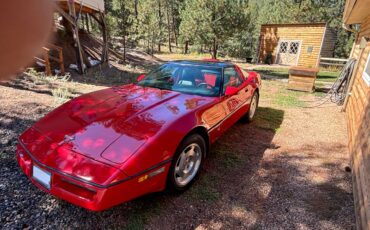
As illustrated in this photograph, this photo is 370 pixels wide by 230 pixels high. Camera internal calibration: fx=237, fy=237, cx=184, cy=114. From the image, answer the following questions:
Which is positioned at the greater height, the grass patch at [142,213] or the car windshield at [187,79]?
the car windshield at [187,79]

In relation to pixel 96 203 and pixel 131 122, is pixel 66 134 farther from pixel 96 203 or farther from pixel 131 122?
pixel 96 203

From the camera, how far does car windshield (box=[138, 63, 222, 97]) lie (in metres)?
3.44

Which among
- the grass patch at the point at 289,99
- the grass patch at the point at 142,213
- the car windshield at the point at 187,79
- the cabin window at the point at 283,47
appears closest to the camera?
the grass patch at the point at 142,213

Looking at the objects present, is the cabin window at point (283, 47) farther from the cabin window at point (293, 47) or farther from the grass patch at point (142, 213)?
the grass patch at point (142, 213)

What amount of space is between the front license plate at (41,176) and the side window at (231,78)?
2.44 metres

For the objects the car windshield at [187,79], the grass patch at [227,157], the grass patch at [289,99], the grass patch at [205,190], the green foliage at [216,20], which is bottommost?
the grass patch at [289,99]

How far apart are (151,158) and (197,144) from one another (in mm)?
788

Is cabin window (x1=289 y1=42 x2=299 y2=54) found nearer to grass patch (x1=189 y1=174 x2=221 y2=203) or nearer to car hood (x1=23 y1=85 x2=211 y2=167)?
car hood (x1=23 y1=85 x2=211 y2=167)

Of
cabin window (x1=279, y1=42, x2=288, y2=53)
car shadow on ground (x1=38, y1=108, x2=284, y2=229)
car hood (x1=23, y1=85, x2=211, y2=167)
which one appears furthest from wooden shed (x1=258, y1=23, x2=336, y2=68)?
car hood (x1=23, y1=85, x2=211, y2=167)

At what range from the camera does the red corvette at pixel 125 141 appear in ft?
6.32

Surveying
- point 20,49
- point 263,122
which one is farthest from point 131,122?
point 263,122

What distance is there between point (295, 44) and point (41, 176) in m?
18.9

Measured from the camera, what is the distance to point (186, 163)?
2.73m

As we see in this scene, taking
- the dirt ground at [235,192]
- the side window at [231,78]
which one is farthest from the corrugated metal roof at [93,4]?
the side window at [231,78]
